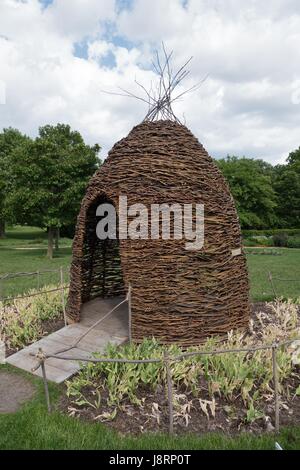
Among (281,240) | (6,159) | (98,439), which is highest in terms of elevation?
(6,159)

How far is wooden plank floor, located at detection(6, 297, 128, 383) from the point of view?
5.09 m

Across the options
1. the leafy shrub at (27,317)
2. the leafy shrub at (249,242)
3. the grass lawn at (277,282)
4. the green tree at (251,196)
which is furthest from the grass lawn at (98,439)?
the green tree at (251,196)

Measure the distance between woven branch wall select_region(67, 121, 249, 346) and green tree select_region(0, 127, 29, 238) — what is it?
732 inches

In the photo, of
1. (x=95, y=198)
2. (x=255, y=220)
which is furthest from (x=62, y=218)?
(x=255, y=220)

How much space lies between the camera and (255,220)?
136 ft

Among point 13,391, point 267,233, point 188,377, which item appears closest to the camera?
point 188,377

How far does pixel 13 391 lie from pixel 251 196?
40.3m

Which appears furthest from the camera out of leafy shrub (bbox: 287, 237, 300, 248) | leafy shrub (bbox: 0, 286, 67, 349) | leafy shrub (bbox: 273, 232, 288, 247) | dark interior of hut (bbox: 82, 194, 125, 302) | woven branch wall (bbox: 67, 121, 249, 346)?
leafy shrub (bbox: 273, 232, 288, 247)

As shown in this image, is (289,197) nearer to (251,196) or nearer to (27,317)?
(251,196)

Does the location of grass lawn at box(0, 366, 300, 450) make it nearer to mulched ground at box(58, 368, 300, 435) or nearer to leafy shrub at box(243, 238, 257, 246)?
mulched ground at box(58, 368, 300, 435)

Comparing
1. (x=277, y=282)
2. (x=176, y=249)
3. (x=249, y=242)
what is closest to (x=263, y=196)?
(x=249, y=242)

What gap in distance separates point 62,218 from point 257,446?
19.2 meters

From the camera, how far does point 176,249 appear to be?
17.3 feet

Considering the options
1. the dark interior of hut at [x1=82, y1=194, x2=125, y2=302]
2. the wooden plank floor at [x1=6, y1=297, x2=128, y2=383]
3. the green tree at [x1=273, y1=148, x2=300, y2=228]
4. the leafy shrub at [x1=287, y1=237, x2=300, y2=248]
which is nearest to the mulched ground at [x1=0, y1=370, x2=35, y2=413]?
the wooden plank floor at [x1=6, y1=297, x2=128, y2=383]
